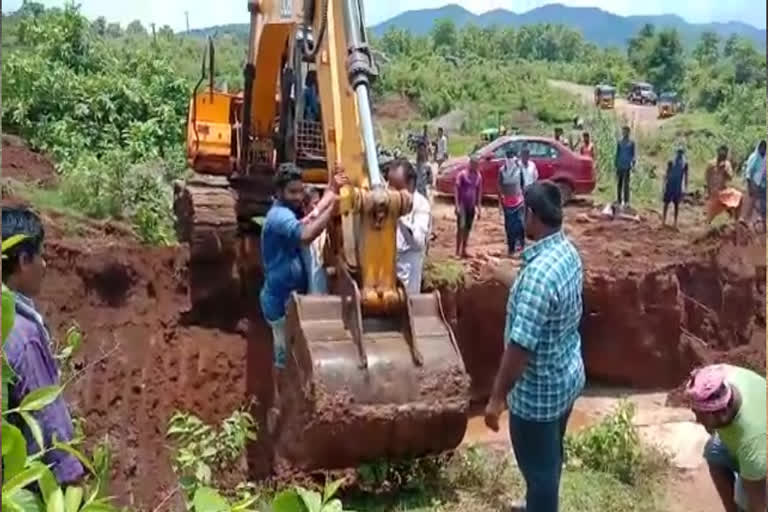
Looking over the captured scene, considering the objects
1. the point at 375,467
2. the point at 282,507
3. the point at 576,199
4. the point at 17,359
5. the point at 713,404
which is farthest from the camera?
the point at 576,199

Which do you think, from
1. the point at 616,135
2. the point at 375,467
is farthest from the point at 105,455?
the point at 616,135

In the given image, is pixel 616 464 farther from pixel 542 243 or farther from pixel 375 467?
pixel 542 243

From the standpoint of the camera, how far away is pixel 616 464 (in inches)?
313

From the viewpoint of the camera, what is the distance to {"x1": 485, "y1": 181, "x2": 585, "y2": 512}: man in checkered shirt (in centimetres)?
532

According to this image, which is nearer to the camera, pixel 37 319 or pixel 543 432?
pixel 37 319

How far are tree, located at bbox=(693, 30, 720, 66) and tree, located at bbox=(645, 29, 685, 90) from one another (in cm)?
444

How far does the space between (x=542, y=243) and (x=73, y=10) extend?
77.2 feet

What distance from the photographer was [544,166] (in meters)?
22.1

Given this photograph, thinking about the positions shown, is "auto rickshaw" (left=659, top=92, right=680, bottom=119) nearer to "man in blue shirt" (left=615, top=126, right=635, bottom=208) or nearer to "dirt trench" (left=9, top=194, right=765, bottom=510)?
"man in blue shirt" (left=615, top=126, right=635, bottom=208)

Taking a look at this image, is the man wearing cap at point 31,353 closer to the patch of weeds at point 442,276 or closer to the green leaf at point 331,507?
the green leaf at point 331,507

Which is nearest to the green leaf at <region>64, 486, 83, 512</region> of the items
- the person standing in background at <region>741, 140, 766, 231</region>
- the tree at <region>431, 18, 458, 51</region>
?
the person standing in background at <region>741, 140, 766, 231</region>

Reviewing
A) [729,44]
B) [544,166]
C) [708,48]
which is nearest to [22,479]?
[544,166]

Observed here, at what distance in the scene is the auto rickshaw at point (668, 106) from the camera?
1724 inches

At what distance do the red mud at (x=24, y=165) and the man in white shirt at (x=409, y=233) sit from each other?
34.9 ft
